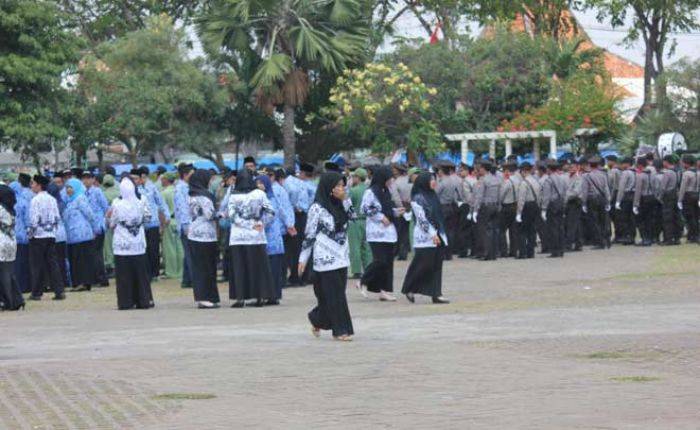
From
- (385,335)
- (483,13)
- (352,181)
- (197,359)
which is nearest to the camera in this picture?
(197,359)

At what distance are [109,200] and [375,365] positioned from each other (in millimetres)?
12861

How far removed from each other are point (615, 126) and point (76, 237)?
21.3 metres

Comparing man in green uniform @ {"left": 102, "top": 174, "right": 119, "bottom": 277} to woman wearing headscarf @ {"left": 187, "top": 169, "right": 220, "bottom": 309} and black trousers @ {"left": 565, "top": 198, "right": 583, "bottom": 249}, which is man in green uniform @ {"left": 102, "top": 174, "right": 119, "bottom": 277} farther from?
black trousers @ {"left": 565, "top": 198, "right": 583, "bottom": 249}

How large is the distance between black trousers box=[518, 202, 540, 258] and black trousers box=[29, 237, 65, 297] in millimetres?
9922

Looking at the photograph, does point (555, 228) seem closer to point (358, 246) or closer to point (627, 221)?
point (627, 221)

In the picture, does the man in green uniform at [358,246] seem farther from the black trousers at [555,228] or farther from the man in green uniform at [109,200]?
the black trousers at [555,228]

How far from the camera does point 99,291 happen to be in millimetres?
24391

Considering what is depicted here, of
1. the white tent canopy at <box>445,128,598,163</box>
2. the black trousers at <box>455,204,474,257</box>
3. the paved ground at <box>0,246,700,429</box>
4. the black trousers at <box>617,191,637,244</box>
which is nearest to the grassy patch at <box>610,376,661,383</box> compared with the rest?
the paved ground at <box>0,246,700,429</box>

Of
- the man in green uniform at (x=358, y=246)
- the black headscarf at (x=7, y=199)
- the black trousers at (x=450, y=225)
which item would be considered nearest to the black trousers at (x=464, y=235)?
the black trousers at (x=450, y=225)

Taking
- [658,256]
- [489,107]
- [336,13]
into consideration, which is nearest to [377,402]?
[658,256]

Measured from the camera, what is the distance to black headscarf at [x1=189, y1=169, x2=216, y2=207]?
2011 centimetres

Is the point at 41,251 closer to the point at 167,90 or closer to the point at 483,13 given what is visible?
the point at 167,90

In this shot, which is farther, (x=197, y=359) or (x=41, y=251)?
(x=41, y=251)

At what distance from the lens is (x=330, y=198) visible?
52.7ft
